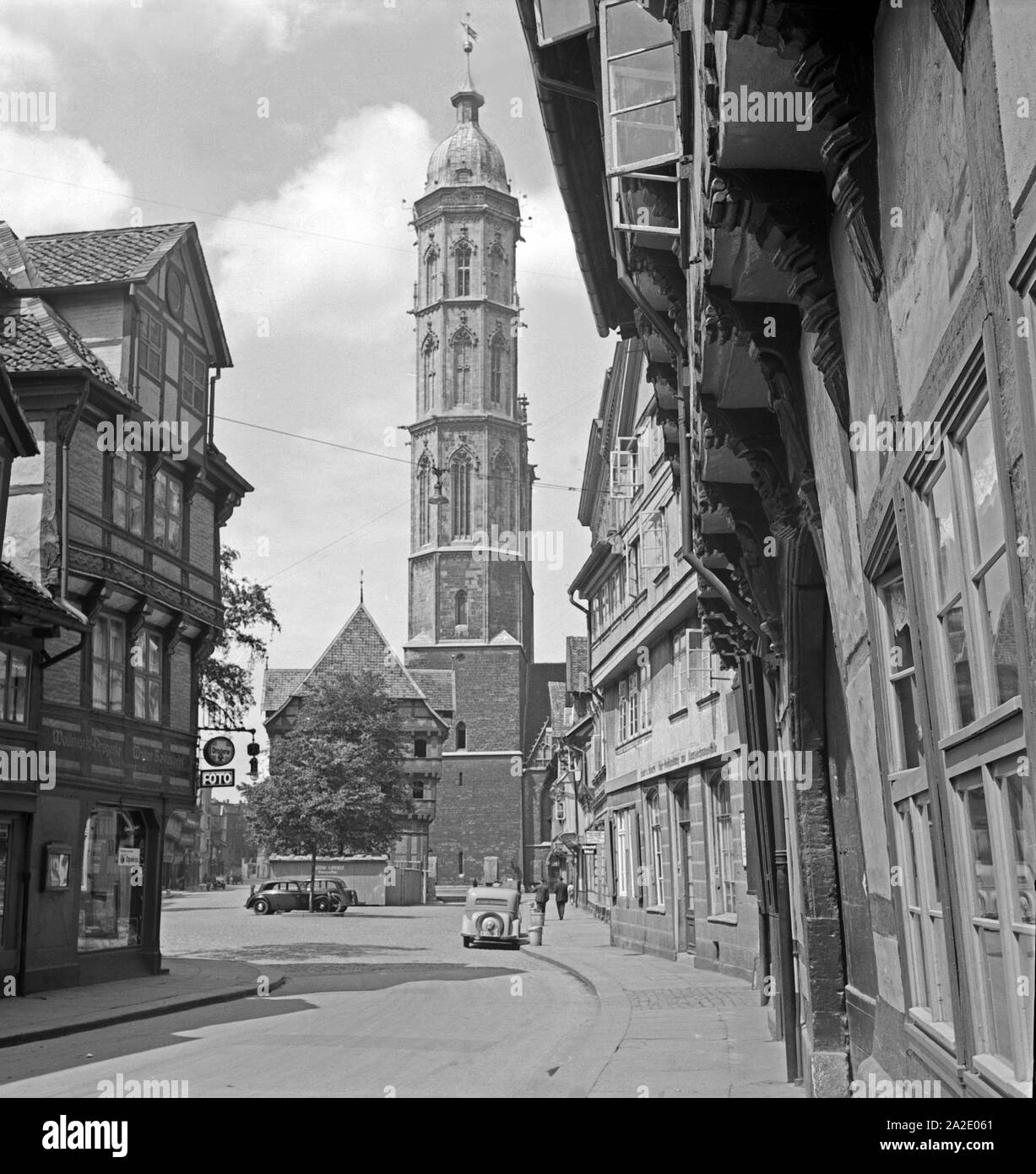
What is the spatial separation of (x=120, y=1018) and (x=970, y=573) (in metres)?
16.0

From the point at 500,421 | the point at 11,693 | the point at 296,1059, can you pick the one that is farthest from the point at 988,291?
the point at 500,421

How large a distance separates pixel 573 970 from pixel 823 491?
1931 centimetres

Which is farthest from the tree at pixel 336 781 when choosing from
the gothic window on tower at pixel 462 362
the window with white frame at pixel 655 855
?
the window with white frame at pixel 655 855

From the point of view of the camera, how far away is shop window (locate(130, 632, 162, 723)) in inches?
960

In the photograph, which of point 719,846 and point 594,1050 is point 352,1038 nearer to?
point 594,1050

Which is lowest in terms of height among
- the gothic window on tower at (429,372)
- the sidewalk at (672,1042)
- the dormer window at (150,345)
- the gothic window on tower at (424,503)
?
the sidewalk at (672,1042)

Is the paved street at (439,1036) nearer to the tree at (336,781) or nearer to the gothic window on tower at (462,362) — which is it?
the tree at (336,781)

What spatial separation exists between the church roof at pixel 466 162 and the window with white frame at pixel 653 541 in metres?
72.9

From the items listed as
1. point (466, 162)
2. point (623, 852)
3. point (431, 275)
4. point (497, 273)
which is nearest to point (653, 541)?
point (623, 852)

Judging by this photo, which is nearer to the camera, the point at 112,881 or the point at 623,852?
the point at 112,881

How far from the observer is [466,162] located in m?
97.2

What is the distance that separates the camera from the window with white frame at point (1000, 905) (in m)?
3.39

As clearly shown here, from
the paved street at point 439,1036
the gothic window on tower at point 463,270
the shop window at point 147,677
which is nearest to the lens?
the paved street at point 439,1036

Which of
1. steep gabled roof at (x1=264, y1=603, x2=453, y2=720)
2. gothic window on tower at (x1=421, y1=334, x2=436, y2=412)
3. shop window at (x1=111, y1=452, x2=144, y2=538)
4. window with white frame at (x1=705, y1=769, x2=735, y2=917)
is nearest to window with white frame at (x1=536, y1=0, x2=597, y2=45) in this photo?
shop window at (x1=111, y1=452, x2=144, y2=538)
